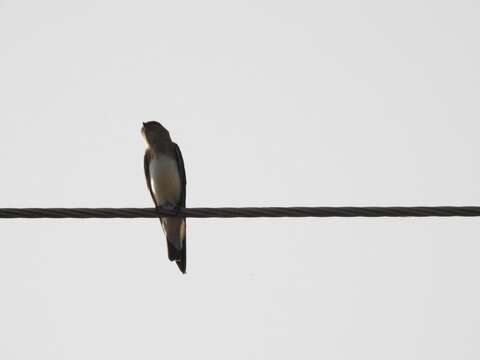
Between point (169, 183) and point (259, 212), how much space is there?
309 centimetres

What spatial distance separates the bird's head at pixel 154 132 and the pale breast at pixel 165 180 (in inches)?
9.7

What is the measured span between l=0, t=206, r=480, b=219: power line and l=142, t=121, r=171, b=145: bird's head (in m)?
3.18

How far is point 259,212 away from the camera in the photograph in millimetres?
4066

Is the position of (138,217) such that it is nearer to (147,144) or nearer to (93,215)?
(93,215)

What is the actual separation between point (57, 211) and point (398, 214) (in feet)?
5.29

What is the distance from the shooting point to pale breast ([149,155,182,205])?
7074mm

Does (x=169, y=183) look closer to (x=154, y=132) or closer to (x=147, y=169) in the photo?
Result: (x=147, y=169)

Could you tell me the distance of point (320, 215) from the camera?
399 cm

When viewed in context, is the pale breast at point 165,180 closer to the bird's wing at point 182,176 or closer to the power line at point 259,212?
the bird's wing at point 182,176

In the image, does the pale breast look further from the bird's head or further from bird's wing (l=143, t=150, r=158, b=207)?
the bird's head
